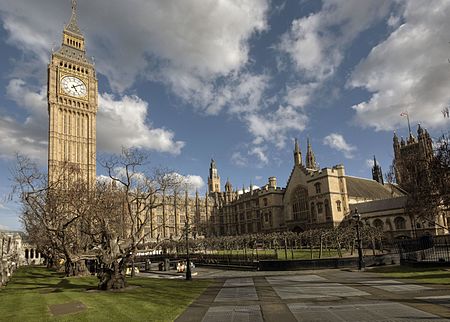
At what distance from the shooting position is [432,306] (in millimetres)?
12414

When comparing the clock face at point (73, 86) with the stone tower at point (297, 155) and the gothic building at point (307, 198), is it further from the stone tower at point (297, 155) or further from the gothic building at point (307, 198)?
the stone tower at point (297, 155)

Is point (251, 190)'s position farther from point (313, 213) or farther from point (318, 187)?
point (318, 187)

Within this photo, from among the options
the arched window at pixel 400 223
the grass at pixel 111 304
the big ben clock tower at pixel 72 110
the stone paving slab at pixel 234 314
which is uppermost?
the big ben clock tower at pixel 72 110

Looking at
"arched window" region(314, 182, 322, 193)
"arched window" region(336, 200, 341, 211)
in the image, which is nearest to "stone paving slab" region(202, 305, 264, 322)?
"arched window" region(336, 200, 341, 211)

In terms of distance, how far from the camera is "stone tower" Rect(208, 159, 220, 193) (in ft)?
496

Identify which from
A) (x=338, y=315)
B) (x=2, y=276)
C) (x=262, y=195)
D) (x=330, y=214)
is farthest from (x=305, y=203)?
(x=338, y=315)

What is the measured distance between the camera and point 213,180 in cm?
15238

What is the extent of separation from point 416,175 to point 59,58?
98.6 m

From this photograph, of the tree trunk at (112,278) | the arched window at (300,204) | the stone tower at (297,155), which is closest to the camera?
the tree trunk at (112,278)

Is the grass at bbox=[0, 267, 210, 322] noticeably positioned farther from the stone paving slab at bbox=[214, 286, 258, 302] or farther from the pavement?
the stone paving slab at bbox=[214, 286, 258, 302]

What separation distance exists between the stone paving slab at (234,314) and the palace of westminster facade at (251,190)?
36451mm

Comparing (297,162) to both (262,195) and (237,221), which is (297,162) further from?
(237,221)

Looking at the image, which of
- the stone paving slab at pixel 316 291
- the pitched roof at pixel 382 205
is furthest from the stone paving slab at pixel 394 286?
the pitched roof at pixel 382 205

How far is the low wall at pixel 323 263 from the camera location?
28953 mm
